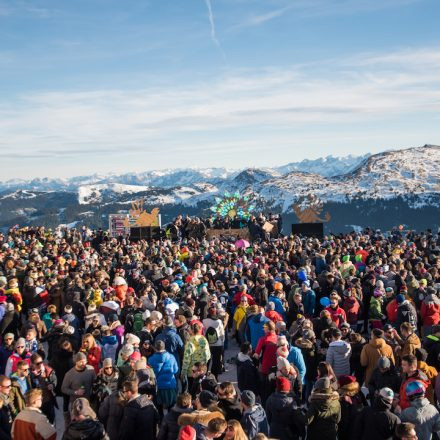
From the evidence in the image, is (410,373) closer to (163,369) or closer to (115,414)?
(163,369)

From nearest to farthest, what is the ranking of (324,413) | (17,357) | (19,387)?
(324,413), (19,387), (17,357)

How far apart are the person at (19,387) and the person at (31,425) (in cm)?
82

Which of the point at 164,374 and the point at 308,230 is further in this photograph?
the point at 308,230

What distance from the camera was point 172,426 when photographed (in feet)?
18.7

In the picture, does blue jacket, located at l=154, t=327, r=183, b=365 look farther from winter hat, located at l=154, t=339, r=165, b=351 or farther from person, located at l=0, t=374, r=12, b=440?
person, located at l=0, t=374, r=12, b=440

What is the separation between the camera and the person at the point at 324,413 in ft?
19.4

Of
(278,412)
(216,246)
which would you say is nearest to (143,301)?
(278,412)

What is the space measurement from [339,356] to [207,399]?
276 cm

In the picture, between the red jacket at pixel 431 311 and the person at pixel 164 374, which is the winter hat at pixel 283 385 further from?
the red jacket at pixel 431 311

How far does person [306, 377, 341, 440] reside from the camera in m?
5.93

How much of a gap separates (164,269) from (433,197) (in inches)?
3662

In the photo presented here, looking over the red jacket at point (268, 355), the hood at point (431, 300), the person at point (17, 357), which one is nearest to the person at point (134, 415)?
the person at point (17, 357)

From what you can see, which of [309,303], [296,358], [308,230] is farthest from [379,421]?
[308,230]

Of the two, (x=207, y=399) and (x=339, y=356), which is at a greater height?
(x=207, y=399)
